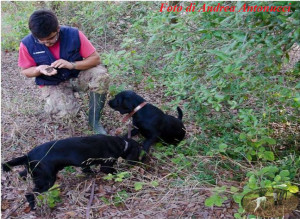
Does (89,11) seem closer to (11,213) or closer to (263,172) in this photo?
(11,213)

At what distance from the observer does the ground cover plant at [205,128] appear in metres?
2.53

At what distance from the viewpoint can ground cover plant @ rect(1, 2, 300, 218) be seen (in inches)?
99.4

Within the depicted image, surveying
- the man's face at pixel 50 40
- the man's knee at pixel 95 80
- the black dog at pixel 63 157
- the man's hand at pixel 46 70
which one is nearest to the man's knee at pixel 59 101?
the man's knee at pixel 95 80

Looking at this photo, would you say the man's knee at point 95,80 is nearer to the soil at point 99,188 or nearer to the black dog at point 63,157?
the soil at point 99,188

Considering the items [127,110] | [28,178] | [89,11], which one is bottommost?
[28,178]

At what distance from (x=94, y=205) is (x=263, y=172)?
5.09 feet

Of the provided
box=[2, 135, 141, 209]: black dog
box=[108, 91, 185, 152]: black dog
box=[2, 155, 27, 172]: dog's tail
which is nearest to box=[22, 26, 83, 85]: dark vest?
box=[108, 91, 185, 152]: black dog

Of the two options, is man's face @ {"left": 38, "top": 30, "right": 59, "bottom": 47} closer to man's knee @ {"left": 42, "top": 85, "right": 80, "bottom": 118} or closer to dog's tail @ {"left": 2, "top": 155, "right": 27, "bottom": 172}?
man's knee @ {"left": 42, "top": 85, "right": 80, "bottom": 118}

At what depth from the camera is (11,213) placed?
3.08m

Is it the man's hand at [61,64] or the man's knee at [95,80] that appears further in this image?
the man's knee at [95,80]

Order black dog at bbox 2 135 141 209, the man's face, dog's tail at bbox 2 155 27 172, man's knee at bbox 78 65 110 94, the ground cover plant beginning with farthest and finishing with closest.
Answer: man's knee at bbox 78 65 110 94 → the man's face → black dog at bbox 2 135 141 209 → dog's tail at bbox 2 155 27 172 → the ground cover plant

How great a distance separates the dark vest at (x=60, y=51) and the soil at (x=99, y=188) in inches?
22.4

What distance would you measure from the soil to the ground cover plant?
10 millimetres

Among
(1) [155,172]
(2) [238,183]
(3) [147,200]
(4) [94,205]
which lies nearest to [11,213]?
(4) [94,205]
